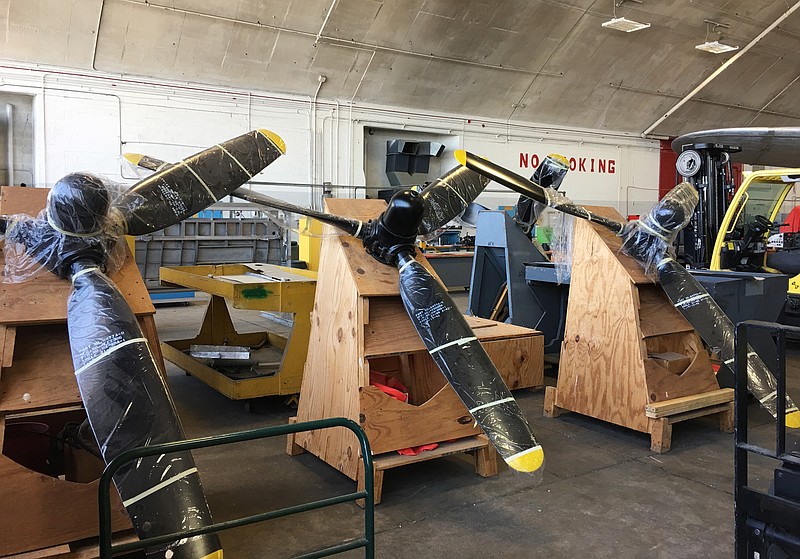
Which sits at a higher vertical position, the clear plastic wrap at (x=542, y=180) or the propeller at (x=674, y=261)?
the clear plastic wrap at (x=542, y=180)

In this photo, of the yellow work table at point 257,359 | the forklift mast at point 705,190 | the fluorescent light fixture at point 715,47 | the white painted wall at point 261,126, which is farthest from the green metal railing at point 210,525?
the fluorescent light fixture at point 715,47

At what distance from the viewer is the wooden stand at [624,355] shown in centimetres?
418

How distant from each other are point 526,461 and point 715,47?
51.2 feet

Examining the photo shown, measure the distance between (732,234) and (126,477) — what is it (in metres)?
7.46

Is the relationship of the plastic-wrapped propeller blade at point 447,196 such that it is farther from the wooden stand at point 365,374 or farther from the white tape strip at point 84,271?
the white tape strip at point 84,271

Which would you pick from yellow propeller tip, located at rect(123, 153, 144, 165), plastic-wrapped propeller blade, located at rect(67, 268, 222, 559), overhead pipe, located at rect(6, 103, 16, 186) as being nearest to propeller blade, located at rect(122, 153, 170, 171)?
yellow propeller tip, located at rect(123, 153, 144, 165)

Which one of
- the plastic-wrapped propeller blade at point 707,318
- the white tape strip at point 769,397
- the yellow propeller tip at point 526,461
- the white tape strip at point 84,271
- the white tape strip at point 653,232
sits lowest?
the yellow propeller tip at point 526,461

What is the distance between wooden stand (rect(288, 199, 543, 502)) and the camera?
10.8 ft

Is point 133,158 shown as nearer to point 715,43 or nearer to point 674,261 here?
point 674,261

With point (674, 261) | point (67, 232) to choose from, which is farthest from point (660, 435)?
point (67, 232)

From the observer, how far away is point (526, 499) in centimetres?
334

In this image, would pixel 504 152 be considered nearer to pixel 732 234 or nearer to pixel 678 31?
pixel 678 31

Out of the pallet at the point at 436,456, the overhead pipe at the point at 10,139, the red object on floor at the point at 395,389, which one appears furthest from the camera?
the overhead pipe at the point at 10,139

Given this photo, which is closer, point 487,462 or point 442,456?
point 442,456
